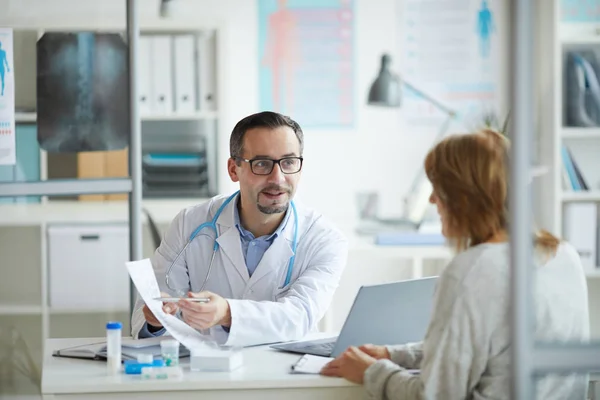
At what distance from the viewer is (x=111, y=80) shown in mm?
2836

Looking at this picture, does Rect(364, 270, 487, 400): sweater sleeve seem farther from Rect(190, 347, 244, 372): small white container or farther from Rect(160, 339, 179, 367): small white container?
Rect(160, 339, 179, 367): small white container

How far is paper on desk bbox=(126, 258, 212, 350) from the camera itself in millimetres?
2143

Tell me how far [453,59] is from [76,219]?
207 cm

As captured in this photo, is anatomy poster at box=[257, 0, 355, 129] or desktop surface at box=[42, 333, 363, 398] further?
anatomy poster at box=[257, 0, 355, 129]

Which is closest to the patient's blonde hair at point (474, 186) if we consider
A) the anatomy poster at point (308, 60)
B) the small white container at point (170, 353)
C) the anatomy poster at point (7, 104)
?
the small white container at point (170, 353)

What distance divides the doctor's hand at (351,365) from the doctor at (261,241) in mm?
374

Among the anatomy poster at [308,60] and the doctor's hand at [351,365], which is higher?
the anatomy poster at [308,60]

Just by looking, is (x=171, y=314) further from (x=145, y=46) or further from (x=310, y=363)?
(x=145, y=46)

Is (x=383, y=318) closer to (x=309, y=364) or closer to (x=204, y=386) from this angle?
(x=309, y=364)

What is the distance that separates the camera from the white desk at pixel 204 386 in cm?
196

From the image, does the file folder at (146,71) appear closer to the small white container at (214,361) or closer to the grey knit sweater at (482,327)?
the small white container at (214,361)

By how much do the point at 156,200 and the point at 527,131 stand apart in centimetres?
297

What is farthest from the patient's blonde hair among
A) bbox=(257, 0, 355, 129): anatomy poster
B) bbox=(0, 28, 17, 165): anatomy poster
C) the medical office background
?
bbox=(257, 0, 355, 129): anatomy poster

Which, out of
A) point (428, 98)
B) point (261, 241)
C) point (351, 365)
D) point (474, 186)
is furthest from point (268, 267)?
point (428, 98)
